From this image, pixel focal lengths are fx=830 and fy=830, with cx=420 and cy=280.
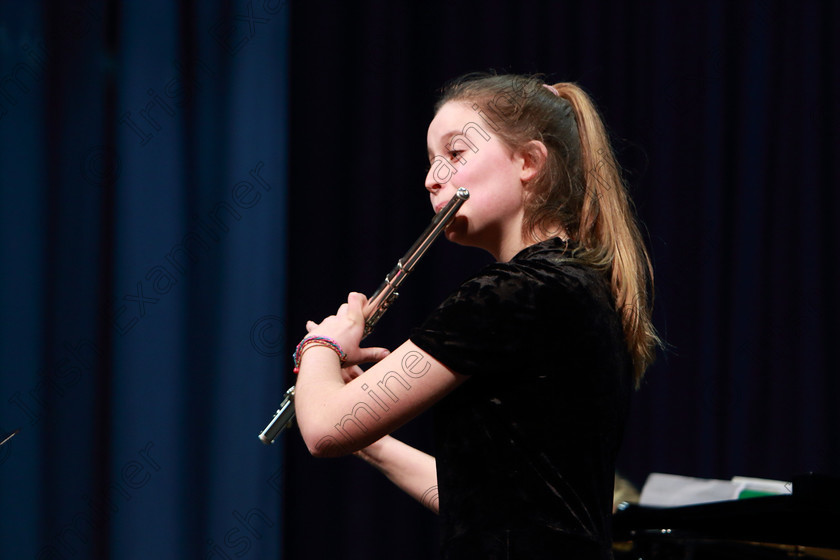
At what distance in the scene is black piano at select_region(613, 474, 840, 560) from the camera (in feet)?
3.89

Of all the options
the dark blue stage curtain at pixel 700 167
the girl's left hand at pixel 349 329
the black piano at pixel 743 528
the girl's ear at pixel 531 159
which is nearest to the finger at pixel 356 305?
the girl's left hand at pixel 349 329

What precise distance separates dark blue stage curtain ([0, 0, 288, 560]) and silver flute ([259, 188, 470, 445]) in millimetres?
904

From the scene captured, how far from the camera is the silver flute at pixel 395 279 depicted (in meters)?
1.07

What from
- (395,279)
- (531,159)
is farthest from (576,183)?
(395,279)

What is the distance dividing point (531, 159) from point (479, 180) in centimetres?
8

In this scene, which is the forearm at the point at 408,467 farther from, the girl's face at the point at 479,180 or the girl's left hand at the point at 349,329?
the girl's face at the point at 479,180

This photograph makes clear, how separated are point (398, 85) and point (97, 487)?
50.4 inches

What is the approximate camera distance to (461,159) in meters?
1.08

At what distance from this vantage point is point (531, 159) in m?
A: 1.10

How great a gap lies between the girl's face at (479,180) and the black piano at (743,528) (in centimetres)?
54

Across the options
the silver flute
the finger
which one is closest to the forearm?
the silver flute

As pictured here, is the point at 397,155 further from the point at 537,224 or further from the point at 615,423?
the point at 615,423

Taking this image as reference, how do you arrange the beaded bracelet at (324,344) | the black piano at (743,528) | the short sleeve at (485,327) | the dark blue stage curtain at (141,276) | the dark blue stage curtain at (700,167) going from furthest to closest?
the dark blue stage curtain at (700,167) < the dark blue stage curtain at (141,276) < the black piano at (743,528) < the beaded bracelet at (324,344) < the short sleeve at (485,327)

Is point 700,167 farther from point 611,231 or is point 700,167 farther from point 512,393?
point 512,393
